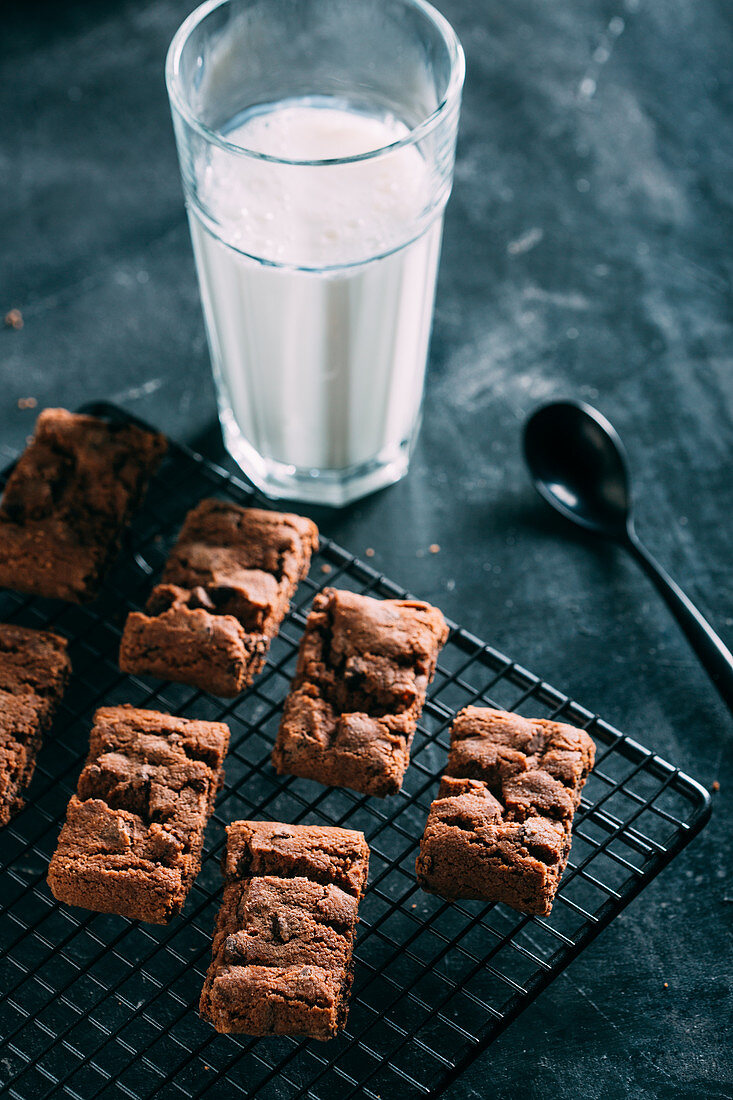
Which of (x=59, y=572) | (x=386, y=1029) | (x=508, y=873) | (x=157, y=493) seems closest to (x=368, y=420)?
(x=157, y=493)

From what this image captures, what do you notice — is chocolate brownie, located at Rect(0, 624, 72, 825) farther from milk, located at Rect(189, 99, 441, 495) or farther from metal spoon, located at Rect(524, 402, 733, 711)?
metal spoon, located at Rect(524, 402, 733, 711)

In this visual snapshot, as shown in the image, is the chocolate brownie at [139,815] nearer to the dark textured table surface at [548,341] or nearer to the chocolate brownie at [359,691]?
the chocolate brownie at [359,691]

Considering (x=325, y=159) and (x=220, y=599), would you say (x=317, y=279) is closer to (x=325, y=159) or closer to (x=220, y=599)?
(x=325, y=159)

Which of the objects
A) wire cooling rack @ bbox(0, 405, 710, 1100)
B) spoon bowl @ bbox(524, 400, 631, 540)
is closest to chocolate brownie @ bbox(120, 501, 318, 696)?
wire cooling rack @ bbox(0, 405, 710, 1100)

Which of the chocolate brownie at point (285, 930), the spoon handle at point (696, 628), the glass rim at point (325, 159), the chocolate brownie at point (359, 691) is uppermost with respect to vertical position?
the glass rim at point (325, 159)

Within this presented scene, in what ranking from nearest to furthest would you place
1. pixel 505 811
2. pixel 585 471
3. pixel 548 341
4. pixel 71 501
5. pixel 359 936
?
pixel 505 811 < pixel 359 936 < pixel 71 501 < pixel 585 471 < pixel 548 341

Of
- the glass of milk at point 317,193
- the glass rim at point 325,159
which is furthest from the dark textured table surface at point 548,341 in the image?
the glass rim at point 325,159

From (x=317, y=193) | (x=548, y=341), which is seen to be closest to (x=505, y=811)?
(x=317, y=193)
